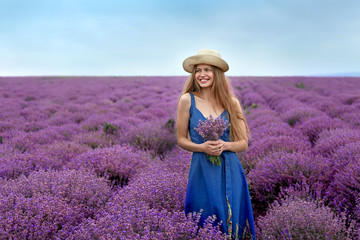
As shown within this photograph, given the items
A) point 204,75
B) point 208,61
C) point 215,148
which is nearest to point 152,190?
point 215,148

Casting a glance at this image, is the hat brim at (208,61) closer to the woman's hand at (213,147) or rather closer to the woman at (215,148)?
the woman at (215,148)

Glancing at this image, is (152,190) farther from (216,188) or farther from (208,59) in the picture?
(208,59)

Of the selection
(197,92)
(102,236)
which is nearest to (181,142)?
(197,92)

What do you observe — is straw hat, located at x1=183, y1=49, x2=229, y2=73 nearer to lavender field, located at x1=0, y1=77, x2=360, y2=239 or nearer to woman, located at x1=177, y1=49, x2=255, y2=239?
woman, located at x1=177, y1=49, x2=255, y2=239

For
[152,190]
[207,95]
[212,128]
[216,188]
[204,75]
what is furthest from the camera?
[152,190]

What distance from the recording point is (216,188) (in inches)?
73.3

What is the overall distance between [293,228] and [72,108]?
343 inches

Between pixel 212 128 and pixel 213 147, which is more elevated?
pixel 212 128

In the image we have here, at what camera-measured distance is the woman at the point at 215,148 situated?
187 cm

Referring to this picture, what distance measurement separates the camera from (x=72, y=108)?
9008mm

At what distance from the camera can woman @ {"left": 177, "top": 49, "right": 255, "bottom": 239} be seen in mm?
1867

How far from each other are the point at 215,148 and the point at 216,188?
34 cm

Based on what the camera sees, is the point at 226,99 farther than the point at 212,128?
Yes

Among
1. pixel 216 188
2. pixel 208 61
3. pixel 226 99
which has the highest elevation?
pixel 208 61
